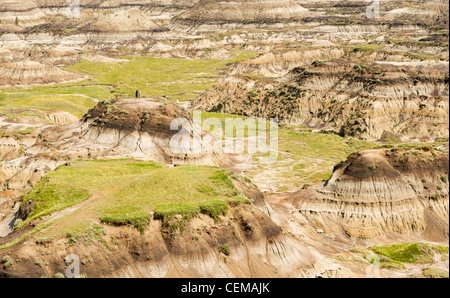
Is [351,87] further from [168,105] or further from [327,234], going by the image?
[327,234]

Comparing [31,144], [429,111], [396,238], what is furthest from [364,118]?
[31,144]

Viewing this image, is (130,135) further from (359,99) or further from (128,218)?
(359,99)

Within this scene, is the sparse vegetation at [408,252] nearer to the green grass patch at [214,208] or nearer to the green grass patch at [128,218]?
the green grass patch at [214,208]

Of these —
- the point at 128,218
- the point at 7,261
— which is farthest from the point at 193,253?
the point at 7,261

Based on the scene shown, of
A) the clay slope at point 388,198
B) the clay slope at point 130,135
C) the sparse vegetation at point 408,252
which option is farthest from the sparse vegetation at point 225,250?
the clay slope at point 130,135

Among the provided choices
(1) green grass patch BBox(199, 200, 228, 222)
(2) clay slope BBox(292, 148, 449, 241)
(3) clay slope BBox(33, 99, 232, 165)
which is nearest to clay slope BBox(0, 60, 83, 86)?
(3) clay slope BBox(33, 99, 232, 165)

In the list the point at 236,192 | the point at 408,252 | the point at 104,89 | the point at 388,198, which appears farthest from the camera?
the point at 104,89
